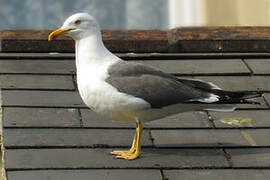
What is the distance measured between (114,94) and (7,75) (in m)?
1.43

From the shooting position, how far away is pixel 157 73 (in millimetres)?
5141

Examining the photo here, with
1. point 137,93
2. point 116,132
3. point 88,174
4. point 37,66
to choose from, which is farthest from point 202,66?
point 88,174

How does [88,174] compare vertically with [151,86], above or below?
below

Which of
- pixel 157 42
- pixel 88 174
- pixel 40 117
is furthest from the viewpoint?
pixel 157 42

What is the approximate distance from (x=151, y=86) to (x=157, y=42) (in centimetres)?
179

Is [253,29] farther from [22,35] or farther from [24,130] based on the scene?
[24,130]

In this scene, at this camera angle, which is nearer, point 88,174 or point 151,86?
point 88,174

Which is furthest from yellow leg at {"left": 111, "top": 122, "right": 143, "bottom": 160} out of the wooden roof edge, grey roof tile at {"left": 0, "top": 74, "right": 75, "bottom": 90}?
the wooden roof edge

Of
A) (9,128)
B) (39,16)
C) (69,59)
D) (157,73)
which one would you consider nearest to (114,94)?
(157,73)

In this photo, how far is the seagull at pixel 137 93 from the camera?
16.3ft

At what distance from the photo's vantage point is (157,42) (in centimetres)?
680

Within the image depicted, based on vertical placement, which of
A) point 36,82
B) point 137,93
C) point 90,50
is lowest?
point 36,82

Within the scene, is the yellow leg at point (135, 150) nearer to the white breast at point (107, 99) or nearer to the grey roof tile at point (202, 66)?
the white breast at point (107, 99)

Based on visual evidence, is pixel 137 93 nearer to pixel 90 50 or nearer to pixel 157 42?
pixel 90 50
